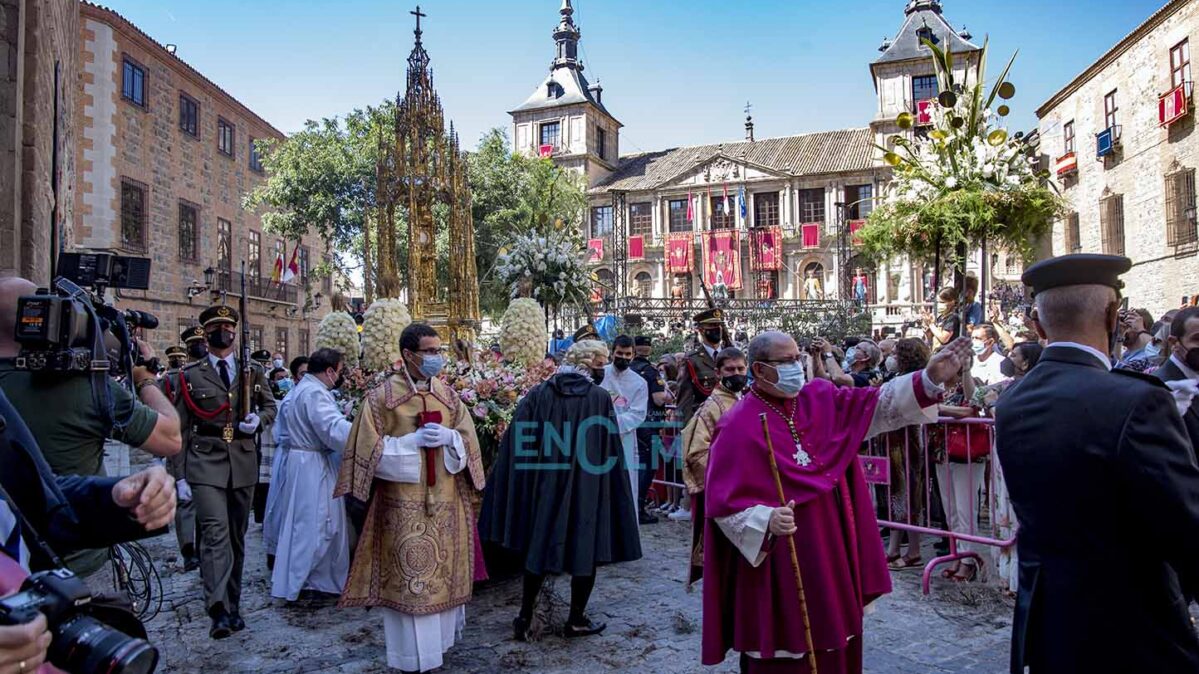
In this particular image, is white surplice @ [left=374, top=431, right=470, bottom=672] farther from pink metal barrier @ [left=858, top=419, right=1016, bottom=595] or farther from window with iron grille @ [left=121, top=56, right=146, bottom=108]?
window with iron grille @ [left=121, top=56, right=146, bottom=108]

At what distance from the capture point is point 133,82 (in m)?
23.1

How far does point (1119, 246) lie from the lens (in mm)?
26062

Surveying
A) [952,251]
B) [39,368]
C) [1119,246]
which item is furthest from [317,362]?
[1119,246]

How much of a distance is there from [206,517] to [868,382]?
18.8ft

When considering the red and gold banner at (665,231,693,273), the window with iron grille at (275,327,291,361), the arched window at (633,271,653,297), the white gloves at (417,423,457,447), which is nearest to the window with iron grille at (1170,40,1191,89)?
the white gloves at (417,423,457,447)

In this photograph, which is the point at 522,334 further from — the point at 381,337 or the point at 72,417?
the point at 72,417

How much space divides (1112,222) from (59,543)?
30.5 metres

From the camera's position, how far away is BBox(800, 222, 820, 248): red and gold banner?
4531 centimetres

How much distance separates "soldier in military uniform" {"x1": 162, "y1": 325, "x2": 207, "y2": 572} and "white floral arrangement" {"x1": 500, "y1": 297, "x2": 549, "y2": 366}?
2673 mm

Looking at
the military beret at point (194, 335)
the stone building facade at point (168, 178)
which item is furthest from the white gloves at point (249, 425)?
the stone building facade at point (168, 178)

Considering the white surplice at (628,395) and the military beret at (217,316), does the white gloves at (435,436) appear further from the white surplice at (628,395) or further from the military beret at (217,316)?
the white surplice at (628,395)

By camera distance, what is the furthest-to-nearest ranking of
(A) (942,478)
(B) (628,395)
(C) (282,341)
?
(C) (282,341), (B) (628,395), (A) (942,478)

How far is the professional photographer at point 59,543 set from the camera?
1385mm

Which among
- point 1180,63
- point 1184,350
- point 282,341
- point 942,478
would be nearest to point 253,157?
point 282,341
